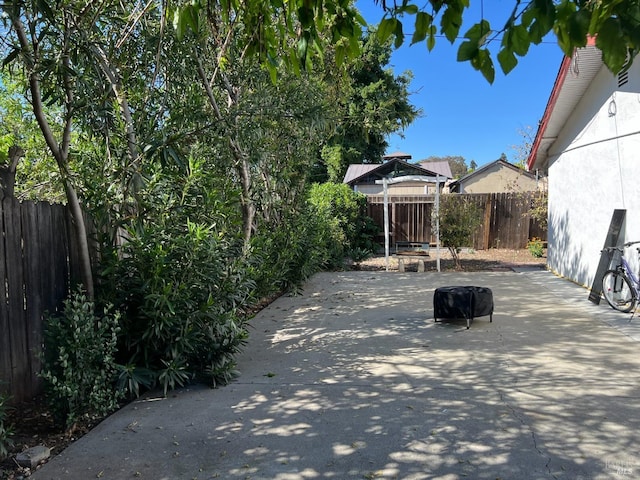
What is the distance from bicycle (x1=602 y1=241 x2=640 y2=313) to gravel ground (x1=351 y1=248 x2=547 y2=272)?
4629mm

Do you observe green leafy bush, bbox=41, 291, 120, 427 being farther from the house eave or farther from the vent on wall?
the vent on wall

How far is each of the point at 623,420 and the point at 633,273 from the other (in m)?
4.23

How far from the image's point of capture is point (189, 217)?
426 cm

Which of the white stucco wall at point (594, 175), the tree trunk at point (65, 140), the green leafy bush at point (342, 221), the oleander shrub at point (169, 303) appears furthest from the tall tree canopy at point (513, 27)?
the green leafy bush at point (342, 221)

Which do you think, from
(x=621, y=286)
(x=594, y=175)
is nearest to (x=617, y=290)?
(x=621, y=286)

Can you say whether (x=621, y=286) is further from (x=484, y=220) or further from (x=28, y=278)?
(x=484, y=220)

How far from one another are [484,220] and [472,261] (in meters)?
2.89

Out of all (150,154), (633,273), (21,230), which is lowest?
(633,273)

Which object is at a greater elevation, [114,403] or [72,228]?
[72,228]

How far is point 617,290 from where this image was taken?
6957 millimetres

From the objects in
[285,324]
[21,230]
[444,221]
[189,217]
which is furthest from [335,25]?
[444,221]

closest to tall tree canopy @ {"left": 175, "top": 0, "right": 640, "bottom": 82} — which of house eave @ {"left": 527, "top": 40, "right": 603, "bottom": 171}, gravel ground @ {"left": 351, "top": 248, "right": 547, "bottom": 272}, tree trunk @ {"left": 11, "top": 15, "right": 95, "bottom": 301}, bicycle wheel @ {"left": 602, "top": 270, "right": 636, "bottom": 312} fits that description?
tree trunk @ {"left": 11, "top": 15, "right": 95, "bottom": 301}

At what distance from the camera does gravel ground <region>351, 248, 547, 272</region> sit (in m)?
12.3

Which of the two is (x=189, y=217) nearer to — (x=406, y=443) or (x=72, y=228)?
(x=72, y=228)
